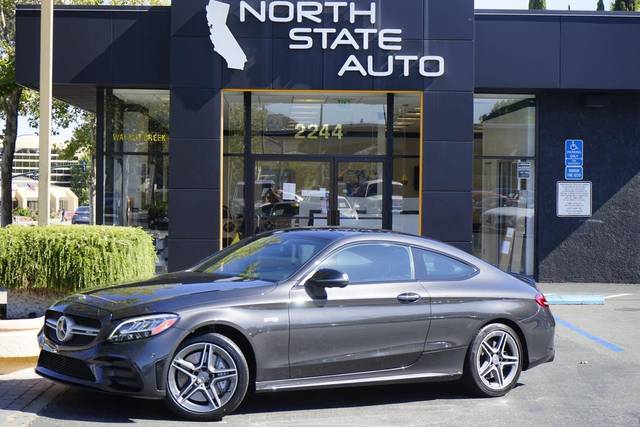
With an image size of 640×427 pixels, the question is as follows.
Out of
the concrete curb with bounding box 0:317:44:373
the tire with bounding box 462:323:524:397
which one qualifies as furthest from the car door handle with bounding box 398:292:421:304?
the concrete curb with bounding box 0:317:44:373

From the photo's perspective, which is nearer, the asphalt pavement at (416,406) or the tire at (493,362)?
the asphalt pavement at (416,406)

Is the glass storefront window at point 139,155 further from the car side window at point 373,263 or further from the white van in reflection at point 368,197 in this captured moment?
the car side window at point 373,263

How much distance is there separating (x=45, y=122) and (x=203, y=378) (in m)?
4.92

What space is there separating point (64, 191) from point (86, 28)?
86.4 metres

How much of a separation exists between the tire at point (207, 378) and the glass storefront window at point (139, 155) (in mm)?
9092

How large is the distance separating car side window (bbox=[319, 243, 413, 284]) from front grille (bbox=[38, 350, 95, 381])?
199cm

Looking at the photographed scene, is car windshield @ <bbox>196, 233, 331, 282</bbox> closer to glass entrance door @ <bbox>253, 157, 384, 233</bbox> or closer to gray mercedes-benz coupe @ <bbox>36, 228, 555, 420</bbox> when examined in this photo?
gray mercedes-benz coupe @ <bbox>36, 228, 555, 420</bbox>

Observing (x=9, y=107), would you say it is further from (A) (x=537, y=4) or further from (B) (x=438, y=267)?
(A) (x=537, y=4)

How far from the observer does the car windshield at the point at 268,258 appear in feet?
22.8

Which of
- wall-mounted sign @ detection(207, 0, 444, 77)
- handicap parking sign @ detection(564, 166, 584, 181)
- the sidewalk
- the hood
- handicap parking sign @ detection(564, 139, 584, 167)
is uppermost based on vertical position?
wall-mounted sign @ detection(207, 0, 444, 77)

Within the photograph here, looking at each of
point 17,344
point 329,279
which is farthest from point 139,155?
point 329,279

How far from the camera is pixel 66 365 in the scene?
251 inches

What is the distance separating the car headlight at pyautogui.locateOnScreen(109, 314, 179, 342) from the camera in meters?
6.09

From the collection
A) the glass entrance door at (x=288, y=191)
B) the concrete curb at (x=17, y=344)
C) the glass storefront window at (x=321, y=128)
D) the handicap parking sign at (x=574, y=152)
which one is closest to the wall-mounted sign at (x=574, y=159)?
the handicap parking sign at (x=574, y=152)
